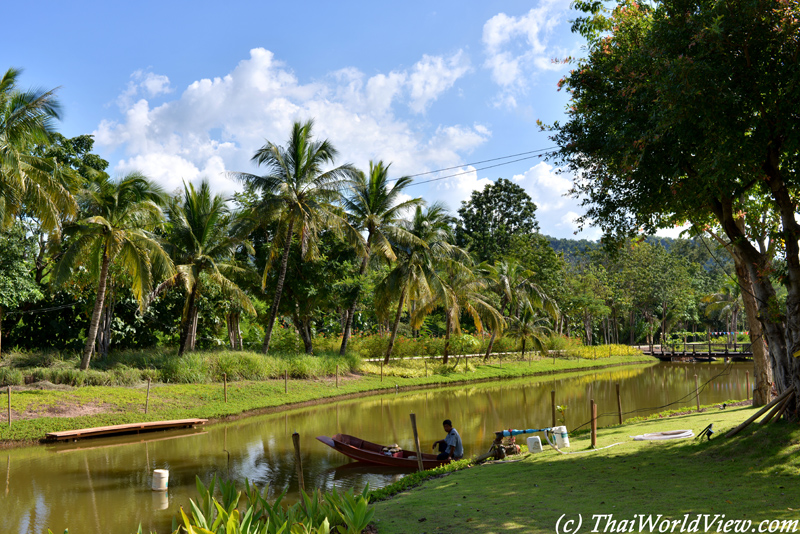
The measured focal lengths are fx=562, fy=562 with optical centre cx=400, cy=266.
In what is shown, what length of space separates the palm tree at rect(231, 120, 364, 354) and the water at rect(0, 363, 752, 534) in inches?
318

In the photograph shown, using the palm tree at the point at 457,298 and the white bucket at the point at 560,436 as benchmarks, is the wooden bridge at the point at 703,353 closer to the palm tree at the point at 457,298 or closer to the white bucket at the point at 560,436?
the palm tree at the point at 457,298

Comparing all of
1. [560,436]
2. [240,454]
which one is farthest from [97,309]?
[560,436]

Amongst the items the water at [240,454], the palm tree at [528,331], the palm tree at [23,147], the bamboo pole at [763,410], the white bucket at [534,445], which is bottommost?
the water at [240,454]

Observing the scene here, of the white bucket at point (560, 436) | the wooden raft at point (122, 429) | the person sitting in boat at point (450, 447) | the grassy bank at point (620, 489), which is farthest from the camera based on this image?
the wooden raft at point (122, 429)

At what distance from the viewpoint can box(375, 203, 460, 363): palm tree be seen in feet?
99.2

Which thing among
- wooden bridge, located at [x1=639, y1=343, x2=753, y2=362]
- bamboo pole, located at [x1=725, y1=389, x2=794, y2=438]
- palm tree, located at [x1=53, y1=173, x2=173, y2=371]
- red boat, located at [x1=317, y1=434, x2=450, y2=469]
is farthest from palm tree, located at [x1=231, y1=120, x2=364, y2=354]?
wooden bridge, located at [x1=639, y1=343, x2=753, y2=362]

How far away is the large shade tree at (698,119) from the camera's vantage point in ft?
27.0

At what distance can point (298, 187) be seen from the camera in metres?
25.6

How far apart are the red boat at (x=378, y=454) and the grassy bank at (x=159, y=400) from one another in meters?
7.88

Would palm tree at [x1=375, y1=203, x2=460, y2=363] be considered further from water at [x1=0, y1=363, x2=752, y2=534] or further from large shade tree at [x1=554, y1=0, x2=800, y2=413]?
large shade tree at [x1=554, y1=0, x2=800, y2=413]

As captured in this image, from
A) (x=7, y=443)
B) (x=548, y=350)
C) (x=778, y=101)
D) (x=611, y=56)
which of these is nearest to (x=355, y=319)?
(x=548, y=350)

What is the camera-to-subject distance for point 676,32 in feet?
29.1

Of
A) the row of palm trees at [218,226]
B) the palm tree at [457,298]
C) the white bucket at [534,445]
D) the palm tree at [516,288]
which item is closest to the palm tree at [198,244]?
the row of palm trees at [218,226]

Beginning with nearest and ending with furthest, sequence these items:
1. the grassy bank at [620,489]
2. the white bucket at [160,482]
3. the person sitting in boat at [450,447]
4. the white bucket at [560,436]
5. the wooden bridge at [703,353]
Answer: the grassy bank at [620,489] < the white bucket at [160,482] < the white bucket at [560,436] < the person sitting in boat at [450,447] < the wooden bridge at [703,353]
